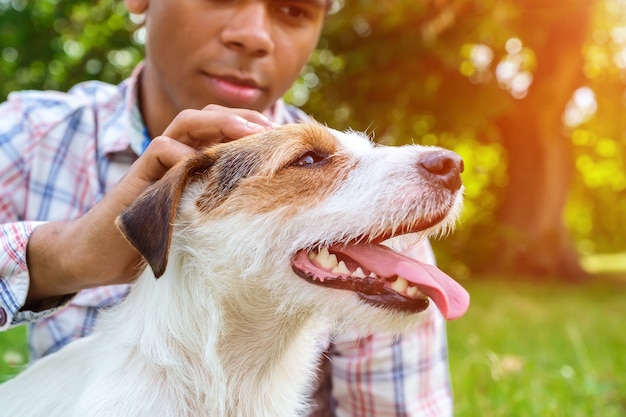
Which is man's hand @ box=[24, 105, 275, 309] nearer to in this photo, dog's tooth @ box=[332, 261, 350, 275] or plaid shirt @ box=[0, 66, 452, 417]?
dog's tooth @ box=[332, 261, 350, 275]

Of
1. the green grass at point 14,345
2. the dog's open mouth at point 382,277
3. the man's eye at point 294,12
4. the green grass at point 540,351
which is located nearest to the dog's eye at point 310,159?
the dog's open mouth at point 382,277

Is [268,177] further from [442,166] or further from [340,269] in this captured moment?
[442,166]

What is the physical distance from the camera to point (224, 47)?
3.11 meters

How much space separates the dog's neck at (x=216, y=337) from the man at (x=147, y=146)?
32 cm

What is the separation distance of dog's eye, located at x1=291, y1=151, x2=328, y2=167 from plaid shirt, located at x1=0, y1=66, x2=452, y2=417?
1.09 metres

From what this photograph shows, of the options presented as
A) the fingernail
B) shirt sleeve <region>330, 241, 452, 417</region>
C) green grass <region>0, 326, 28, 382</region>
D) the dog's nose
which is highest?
the dog's nose

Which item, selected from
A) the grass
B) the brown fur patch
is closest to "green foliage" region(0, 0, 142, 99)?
the grass

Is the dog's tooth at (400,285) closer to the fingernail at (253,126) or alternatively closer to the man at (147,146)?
the fingernail at (253,126)

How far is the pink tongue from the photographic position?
2.23m

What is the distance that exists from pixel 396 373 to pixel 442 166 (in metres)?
1.54

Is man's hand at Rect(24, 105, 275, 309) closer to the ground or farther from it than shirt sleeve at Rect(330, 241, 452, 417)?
farther from it

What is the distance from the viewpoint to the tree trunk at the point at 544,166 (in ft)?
43.2

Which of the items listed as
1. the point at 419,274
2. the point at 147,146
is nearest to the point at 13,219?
the point at 147,146

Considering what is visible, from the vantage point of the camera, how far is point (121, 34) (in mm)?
9211
